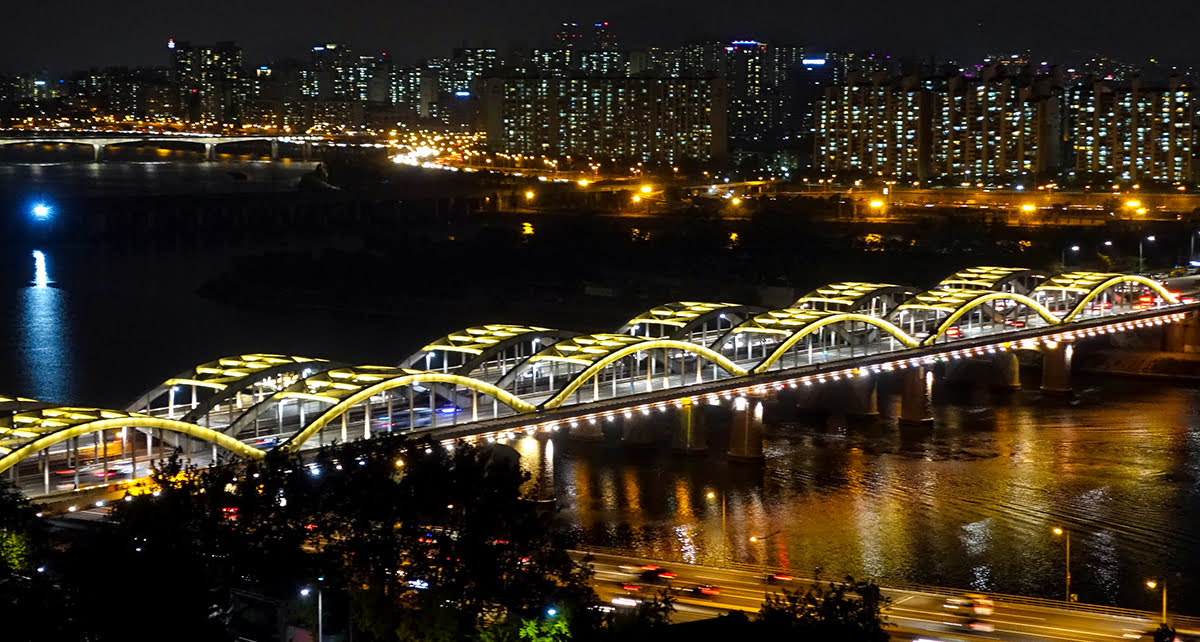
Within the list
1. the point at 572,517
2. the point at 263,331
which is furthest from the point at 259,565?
the point at 263,331

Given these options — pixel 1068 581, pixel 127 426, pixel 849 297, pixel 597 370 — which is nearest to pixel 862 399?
pixel 849 297

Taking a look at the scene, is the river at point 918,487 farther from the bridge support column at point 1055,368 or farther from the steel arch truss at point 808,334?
the steel arch truss at point 808,334

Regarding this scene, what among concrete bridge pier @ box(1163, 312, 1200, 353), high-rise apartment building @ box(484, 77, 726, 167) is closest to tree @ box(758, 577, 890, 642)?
concrete bridge pier @ box(1163, 312, 1200, 353)

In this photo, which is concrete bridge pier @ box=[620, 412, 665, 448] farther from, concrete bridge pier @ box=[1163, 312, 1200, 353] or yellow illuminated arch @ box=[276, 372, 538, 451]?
concrete bridge pier @ box=[1163, 312, 1200, 353]

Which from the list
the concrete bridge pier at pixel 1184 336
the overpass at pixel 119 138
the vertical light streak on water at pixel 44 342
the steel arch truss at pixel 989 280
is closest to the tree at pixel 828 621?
the vertical light streak on water at pixel 44 342

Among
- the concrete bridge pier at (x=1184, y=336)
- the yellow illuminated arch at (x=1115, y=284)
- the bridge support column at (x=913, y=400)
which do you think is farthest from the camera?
the concrete bridge pier at (x=1184, y=336)

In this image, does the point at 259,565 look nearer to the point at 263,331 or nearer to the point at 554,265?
the point at 263,331

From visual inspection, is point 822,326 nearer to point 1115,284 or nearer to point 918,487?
point 918,487
